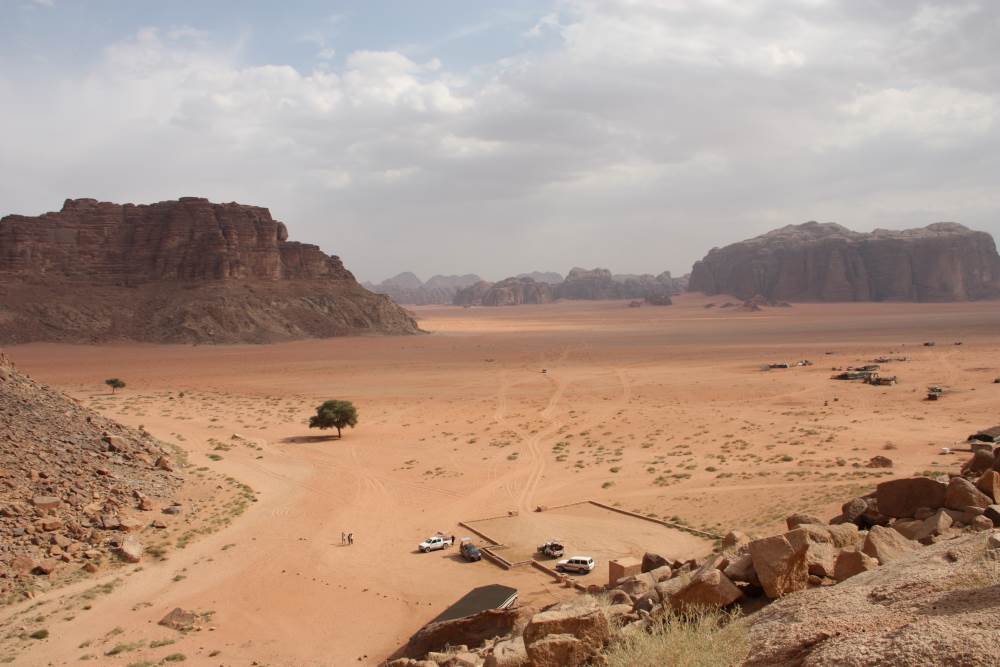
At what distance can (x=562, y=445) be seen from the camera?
96.2 ft

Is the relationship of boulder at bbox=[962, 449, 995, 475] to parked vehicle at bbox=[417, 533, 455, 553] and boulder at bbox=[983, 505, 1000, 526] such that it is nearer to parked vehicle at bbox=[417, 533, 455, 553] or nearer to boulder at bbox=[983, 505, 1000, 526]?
boulder at bbox=[983, 505, 1000, 526]

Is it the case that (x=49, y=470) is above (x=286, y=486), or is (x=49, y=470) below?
above

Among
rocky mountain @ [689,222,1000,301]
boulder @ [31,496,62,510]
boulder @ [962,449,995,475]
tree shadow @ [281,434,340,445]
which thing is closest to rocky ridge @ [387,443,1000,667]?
boulder @ [962,449,995,475]

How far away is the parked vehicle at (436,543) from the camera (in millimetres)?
16891

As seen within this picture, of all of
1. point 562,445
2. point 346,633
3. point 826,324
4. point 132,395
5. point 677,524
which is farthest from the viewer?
point 826,324

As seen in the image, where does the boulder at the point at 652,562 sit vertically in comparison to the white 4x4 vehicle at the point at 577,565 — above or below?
above

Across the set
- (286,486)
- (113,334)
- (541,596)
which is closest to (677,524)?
(541,596)

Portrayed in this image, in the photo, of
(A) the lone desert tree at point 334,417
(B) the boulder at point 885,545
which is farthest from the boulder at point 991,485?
(A) the lone desert tree at point 334,417

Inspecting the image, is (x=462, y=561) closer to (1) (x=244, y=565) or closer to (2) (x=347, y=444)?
(1) (x=244, y=565)

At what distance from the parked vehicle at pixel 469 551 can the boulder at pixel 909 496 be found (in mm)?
Result: 8348

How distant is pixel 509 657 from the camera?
23.6 feet

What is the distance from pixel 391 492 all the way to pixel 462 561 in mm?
7102

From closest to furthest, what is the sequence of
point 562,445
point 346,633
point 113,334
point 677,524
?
point 346,633, point 677,524, point 562,445, point 113,334

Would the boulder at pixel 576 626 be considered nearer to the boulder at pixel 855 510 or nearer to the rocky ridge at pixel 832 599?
the rocky ridge at pixel 832 599
